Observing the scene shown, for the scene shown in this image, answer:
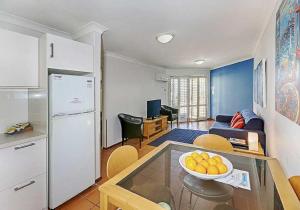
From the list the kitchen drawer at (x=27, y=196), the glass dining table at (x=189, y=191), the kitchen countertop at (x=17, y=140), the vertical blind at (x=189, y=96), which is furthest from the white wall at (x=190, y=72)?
the glass dining table at (x=189, y=191)

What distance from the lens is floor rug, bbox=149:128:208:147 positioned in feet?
14.7

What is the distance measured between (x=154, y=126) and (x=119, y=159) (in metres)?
3.60

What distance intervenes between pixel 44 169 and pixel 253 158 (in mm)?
2168

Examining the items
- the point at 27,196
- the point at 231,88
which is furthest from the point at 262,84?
the point at 27,196

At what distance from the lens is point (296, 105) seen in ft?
3.78

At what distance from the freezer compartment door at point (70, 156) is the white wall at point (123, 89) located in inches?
65.7

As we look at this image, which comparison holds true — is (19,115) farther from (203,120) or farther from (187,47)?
(203,120)

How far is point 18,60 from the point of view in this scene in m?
1.83

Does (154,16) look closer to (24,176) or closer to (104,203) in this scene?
(104,203)

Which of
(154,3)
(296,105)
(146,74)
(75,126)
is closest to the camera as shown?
(296,105)

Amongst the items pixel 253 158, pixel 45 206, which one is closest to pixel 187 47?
pixel 253 158

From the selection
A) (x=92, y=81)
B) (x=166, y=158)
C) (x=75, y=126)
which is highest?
(x=92, y=81)

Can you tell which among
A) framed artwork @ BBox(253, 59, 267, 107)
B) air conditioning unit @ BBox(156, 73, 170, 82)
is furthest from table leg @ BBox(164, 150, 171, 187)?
air conditioning unit @ BBox(156, 73, 170, 82)

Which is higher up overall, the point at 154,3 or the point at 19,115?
the point at 154,3
